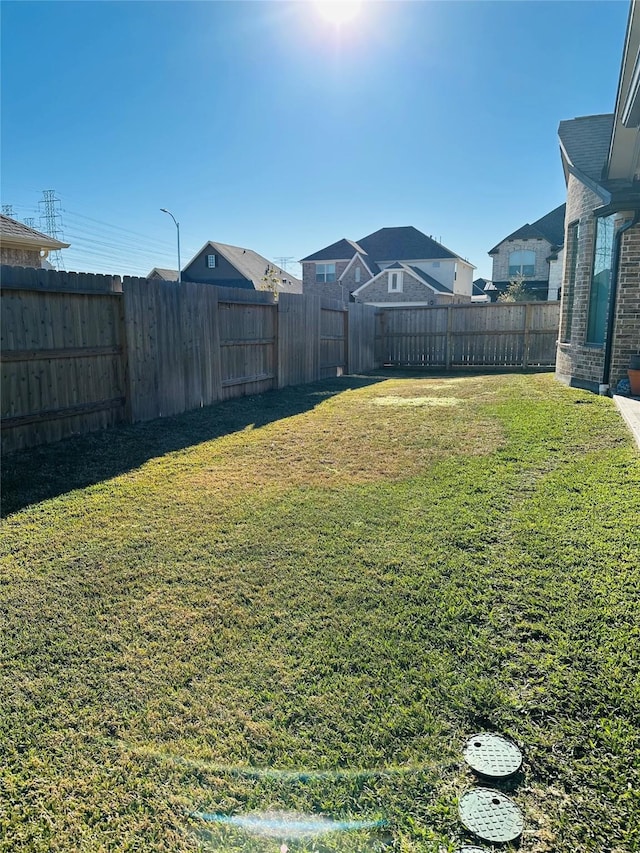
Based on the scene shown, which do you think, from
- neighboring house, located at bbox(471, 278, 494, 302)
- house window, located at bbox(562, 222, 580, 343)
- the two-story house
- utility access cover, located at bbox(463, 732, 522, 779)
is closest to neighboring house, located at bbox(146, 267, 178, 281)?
the two-story house

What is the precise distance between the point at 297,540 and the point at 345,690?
151cm

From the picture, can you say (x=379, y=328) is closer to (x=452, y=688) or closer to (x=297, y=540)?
(x=297, y=540)

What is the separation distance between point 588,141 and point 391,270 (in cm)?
2310

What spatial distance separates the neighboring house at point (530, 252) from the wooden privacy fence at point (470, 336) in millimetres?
18807

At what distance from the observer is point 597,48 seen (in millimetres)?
9312

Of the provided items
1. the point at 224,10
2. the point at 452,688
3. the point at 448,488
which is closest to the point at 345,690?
the point at 452,688

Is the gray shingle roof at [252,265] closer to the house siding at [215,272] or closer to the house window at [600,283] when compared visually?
the house siding at [215,272]

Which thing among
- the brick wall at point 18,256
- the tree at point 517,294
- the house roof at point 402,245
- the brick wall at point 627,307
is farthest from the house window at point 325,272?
the brick wall at point 627,307

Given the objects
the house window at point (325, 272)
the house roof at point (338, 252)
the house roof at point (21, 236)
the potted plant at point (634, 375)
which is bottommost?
the potted plant at point (634, 375)

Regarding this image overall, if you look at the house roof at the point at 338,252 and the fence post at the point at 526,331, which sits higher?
the house roof at the point at 338,252

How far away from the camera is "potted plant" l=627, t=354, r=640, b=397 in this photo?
7902mm

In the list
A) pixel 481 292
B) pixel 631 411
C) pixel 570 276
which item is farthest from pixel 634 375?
pixel 481 292

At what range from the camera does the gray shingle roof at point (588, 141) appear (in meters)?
9.90

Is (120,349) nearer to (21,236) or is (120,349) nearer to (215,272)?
(21,236)
